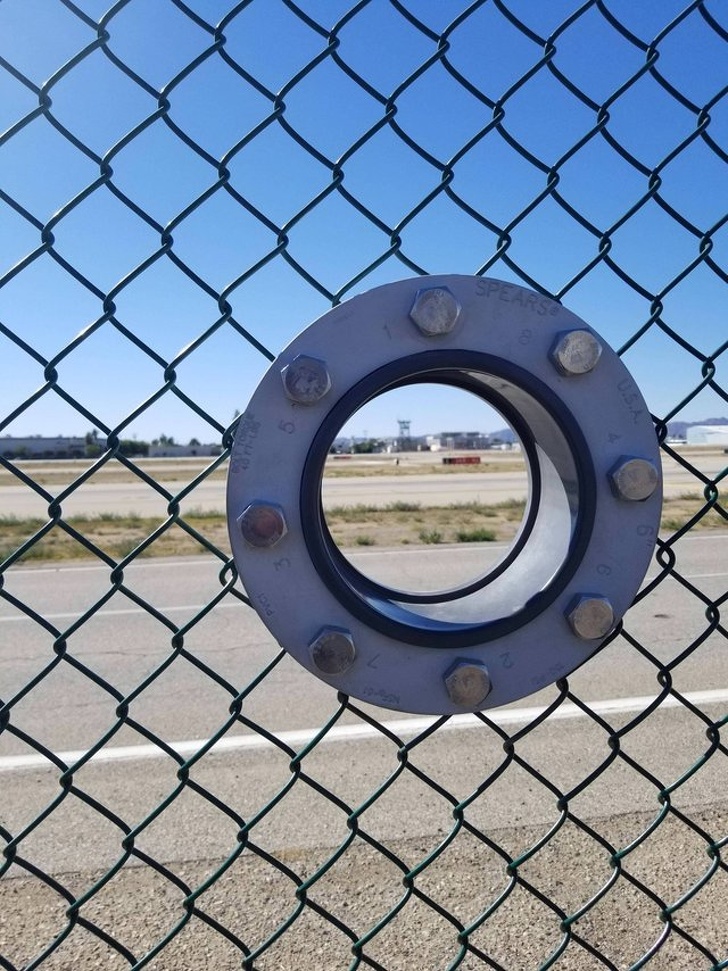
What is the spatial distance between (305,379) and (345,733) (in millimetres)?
3546

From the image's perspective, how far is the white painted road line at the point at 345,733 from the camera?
4012 mm

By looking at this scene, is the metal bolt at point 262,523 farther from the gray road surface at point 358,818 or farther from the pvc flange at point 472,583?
the gray road surface at point 358,818

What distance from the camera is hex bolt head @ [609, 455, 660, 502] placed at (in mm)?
1157

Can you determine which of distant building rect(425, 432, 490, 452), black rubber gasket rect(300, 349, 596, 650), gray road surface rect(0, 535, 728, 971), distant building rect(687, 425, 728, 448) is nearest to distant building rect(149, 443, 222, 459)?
distant building rect(425, 432, 490, 452)

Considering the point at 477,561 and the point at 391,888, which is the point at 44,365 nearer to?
the point at 391,888

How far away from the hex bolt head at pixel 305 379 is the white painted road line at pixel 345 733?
3.00 metres

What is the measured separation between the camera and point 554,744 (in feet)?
13.2

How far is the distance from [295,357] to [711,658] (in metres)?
5.42

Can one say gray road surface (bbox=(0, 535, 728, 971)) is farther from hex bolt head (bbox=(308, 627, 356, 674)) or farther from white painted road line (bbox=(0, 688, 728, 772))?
hex bolt head (bbox=(308, 627, 356, 674))

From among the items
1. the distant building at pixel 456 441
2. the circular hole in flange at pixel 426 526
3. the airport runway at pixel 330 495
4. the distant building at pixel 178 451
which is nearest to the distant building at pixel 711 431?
the circular hole in flange at pixel 426 526

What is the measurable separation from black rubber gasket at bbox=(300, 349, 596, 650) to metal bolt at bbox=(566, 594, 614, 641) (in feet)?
0.12

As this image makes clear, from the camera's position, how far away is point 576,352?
3.71 ft

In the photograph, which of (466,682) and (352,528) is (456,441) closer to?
(352,528)

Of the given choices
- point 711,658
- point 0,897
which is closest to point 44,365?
point 0,897
